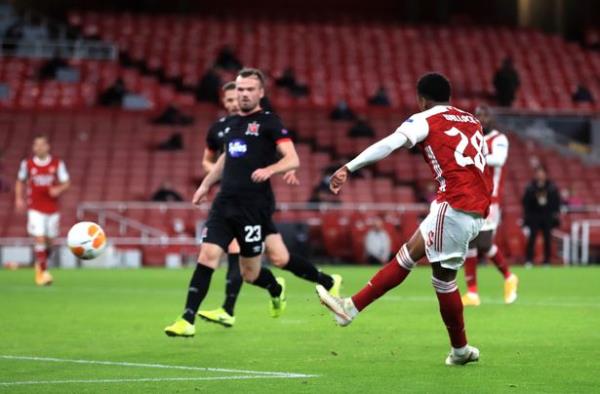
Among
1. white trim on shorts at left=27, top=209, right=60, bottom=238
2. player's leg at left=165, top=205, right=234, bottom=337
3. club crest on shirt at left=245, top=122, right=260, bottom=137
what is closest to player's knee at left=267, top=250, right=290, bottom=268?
player's leg at left=165, top=205, right=234, bottom=337

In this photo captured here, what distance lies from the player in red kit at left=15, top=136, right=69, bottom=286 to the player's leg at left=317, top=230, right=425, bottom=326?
11.6 m

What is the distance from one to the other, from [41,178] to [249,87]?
10051 millimetres

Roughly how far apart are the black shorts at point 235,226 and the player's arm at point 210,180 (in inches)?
7.9

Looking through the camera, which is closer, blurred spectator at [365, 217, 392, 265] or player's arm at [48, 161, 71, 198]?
player's arm at [48, 161, 71, 198]

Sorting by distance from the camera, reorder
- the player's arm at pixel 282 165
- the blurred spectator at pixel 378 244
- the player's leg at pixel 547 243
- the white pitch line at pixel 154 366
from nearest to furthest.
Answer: the white pitch line at pixel 154 366, the player's arm at pixel 282 165, the player's leg at pixel 547 243, the blurred spectator at pixel 378 244

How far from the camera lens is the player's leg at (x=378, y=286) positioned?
9.33 m

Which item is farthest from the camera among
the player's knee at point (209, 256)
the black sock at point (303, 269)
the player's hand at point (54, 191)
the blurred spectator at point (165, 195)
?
the blurred spectator at point (165, 195)

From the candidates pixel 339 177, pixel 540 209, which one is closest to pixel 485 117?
pixel 339 177

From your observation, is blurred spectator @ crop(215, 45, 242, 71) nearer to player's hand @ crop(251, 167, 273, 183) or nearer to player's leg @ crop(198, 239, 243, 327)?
player's leg @ crop(198, 239, 243, 327)

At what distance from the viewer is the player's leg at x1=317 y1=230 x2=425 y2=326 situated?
30.6ft

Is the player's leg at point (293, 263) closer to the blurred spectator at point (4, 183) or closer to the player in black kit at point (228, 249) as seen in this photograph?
the player in black kit at point (228, 249)

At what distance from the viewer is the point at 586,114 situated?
3947 cm

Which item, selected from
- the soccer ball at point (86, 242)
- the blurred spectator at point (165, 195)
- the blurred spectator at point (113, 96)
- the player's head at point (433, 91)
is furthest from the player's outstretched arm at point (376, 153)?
the blurred spectator at point (113, 96)

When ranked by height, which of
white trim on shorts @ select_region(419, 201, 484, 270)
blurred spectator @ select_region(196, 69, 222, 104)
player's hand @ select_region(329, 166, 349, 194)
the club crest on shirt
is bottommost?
white trim on shorts @ select_region(419, 201, 484, 270)
